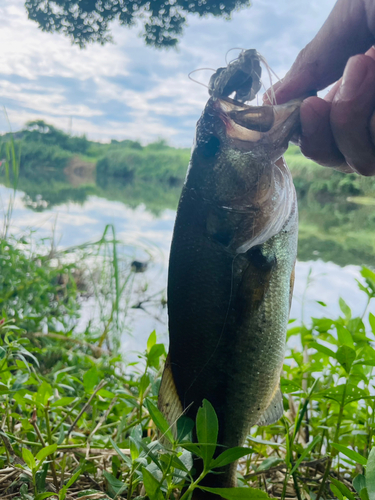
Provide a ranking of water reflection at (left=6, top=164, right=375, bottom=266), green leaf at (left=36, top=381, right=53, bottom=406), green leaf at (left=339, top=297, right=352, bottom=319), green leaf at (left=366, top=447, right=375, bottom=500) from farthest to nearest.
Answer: water reflection at (left=6, top=164, right=375, bottom=266)
green leaf at (left=339, top=297, right=352, bottom=319)
green leaf at (left=36, top=381, right=53, bottom=406)
green leaf at (left=366, top=447, right=375, bottom=500)

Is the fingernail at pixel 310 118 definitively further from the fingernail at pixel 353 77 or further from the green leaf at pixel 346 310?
the green leaf at pixel 346 310

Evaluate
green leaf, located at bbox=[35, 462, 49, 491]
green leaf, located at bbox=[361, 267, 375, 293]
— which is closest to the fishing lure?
green leaf, located at bbox=[361, 267, 375, 293]

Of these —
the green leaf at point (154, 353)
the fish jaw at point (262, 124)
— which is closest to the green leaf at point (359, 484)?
the green leaf at point (154, 353)

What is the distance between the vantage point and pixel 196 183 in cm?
121

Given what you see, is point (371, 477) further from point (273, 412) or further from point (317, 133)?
point (317, 133)

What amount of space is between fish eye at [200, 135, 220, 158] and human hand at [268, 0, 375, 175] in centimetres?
27

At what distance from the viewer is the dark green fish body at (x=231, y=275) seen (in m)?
1.08

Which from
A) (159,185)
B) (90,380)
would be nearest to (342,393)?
(90,380)

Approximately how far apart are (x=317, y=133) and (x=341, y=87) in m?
0.14

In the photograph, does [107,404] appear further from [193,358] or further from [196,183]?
[196,183]

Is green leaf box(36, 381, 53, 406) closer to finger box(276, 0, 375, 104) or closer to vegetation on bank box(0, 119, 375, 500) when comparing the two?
vegetation on bank box(0, 119, 375, 500)

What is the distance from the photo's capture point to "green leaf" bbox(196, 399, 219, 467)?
662mm

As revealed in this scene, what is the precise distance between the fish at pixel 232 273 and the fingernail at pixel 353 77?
15 centimetres

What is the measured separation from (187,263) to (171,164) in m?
25.0
